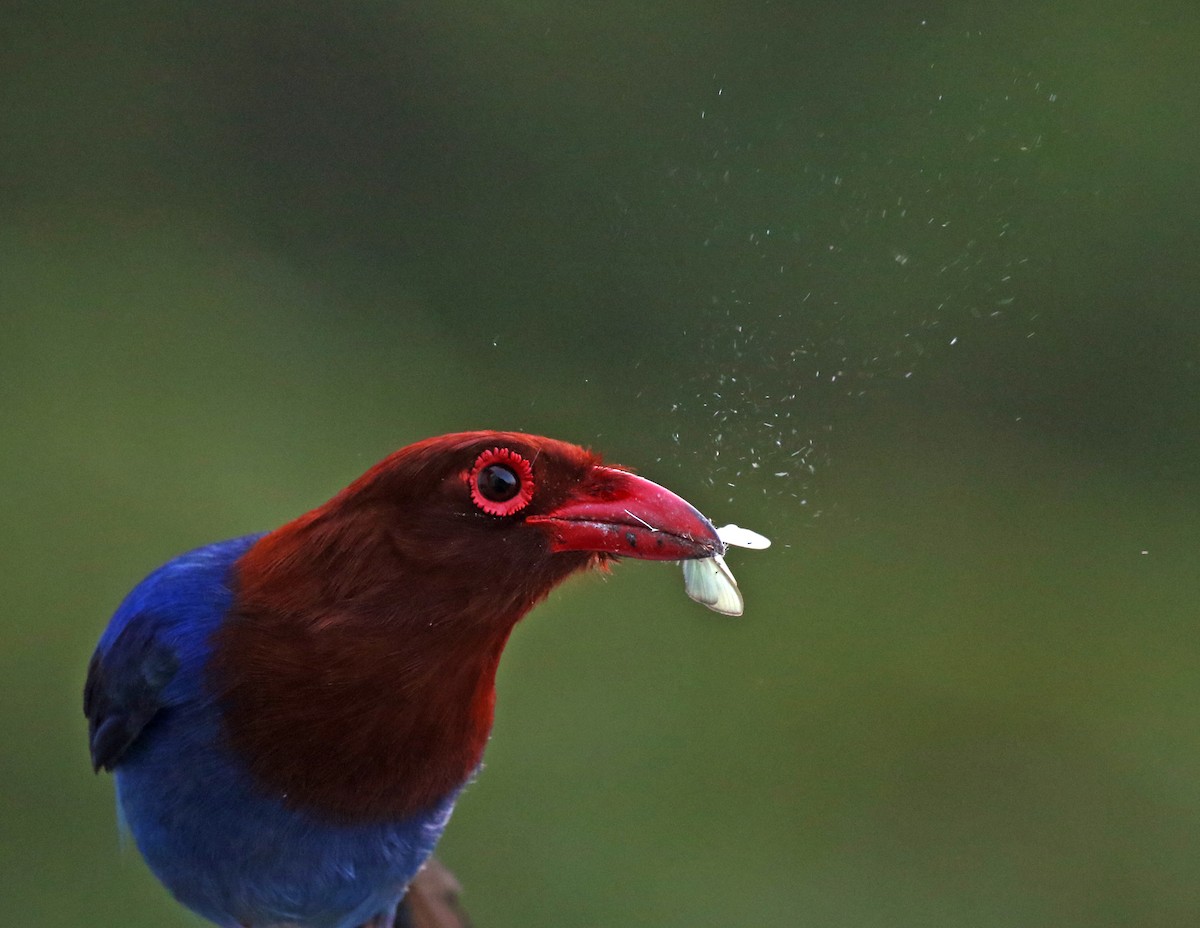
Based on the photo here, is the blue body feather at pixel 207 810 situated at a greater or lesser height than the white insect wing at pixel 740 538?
lesser

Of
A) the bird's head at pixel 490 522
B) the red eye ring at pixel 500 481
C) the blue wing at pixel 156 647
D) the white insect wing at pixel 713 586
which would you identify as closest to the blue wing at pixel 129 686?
the blue wing at pixel 156 647

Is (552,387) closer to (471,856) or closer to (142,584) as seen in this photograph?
(471,856)

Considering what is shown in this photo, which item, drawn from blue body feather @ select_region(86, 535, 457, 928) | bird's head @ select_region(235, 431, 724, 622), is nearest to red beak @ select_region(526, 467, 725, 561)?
bird's head @ select_region(235, 431, 724, 622)

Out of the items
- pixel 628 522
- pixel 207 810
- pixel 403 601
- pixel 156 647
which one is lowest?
A: pixel 207 810

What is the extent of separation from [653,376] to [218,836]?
3.96 ft

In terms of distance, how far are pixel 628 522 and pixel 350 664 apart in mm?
277

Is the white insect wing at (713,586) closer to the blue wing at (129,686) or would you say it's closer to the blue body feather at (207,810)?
the blue body feather at (207,810)

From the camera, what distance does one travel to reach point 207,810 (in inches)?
52.1

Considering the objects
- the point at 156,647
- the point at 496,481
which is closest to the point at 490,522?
the point at 496,481

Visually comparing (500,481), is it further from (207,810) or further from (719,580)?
(207,810)

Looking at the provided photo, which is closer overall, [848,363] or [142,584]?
[142,584]

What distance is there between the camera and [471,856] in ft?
9.82

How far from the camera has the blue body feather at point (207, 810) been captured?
131 centimetres

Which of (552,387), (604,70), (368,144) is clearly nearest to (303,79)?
(368,144)
